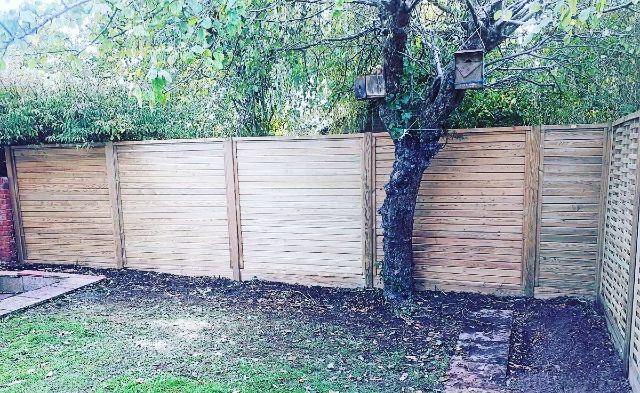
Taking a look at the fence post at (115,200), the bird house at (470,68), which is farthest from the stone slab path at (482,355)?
the fence post at (115,200)

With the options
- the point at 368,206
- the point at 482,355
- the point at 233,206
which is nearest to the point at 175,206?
the point at 233,206

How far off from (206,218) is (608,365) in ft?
13.3

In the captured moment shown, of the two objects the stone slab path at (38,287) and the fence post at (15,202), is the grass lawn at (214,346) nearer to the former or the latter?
the stone slab path at (38,287)

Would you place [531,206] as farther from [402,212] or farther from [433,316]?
[433,316]

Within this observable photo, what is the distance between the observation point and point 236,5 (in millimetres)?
2711

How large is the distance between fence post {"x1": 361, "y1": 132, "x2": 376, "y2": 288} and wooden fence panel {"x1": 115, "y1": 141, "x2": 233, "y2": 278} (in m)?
1.57

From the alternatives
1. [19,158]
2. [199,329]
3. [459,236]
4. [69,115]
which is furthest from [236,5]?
[19,158]

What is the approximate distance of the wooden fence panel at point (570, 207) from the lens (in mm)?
4297

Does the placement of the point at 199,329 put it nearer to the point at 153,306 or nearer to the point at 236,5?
the point at 153,306

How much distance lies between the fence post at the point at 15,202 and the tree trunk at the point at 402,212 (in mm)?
4733

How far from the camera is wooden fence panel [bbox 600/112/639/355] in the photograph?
314 centimetres

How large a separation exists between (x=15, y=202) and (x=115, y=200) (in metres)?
1.49

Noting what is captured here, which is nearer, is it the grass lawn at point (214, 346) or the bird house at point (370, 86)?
the grass lawn at point (214, 346)

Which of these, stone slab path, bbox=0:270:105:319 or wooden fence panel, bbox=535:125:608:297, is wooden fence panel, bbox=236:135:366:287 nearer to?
wooden fence panel, bbox=535:125:608:297
